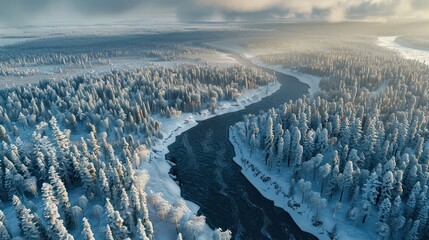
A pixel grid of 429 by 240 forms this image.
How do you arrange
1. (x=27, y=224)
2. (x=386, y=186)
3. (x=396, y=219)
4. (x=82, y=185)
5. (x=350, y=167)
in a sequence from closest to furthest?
(x=27, y=224)
(x=396, y=219)
(x=386, y=186)
(x=350, y=167)
(x=82, y=185)

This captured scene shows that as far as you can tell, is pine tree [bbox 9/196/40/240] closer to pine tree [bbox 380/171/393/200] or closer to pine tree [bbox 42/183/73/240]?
pine tree [bbox 42/183/73/240]

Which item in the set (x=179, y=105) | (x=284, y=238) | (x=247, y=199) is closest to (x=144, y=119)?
(x=179, y=105)

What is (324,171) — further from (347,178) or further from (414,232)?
(414,232)

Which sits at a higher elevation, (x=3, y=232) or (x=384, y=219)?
(x=3, y=232)

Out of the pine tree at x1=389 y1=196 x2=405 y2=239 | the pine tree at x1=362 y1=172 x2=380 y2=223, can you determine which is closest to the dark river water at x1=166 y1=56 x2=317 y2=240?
the pine tree at x1=362 y1=172 x2=380 y2=223

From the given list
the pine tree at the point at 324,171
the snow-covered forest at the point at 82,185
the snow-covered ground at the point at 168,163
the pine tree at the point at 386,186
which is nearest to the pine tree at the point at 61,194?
the snow-covered forest at the point at 82,185

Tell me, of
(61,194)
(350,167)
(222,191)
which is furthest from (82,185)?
(350,167)
